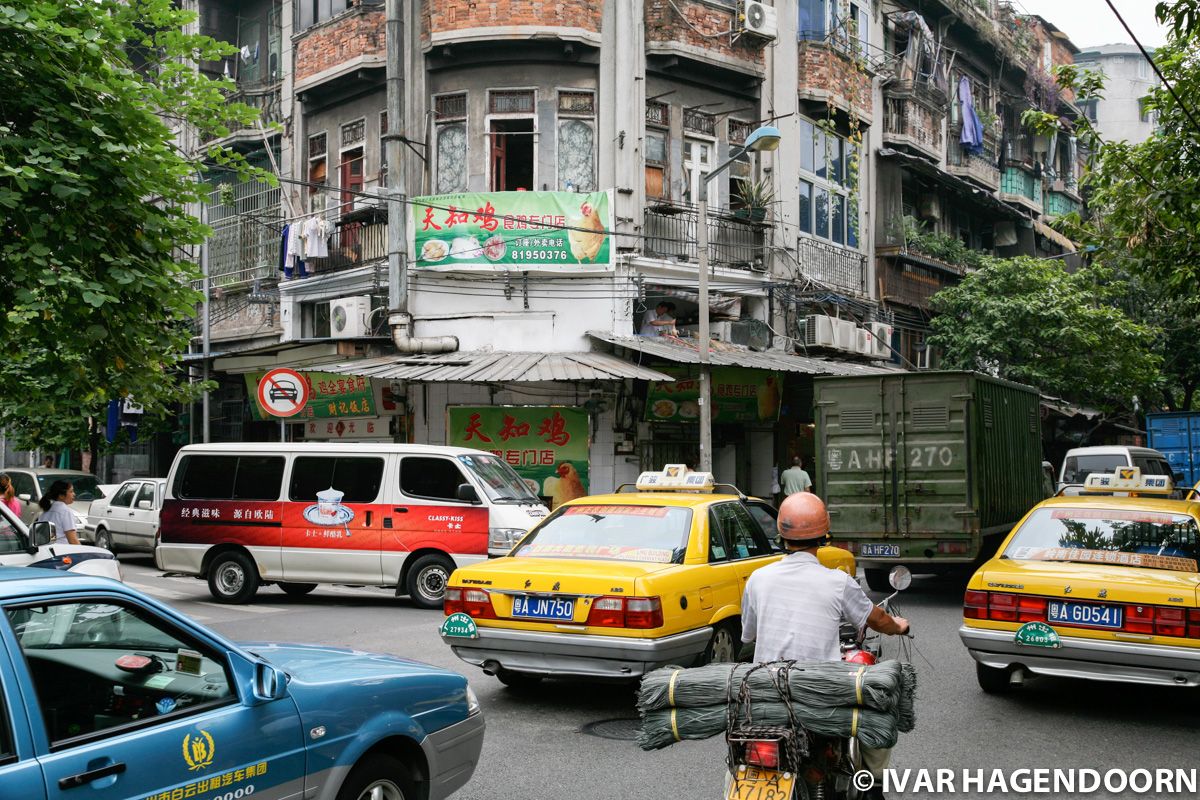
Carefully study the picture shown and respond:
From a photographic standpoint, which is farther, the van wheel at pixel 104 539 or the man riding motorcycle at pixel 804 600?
the van wheel at pixel 104 539

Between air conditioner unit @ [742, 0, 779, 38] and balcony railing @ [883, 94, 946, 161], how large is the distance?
6223 millimetres

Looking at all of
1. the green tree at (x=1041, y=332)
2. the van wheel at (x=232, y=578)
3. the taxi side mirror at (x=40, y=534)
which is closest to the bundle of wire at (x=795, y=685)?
the taxi side mirror at (x=40, y=534)

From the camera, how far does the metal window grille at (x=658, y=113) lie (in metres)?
21.8

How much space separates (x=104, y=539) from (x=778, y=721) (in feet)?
62.2

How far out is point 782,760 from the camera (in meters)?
3.73

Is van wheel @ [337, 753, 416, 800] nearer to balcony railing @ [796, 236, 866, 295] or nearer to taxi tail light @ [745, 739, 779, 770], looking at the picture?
taxi tail light @ [745, 739, 779, 770]

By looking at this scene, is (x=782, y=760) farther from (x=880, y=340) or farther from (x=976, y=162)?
(x=976, y=162)

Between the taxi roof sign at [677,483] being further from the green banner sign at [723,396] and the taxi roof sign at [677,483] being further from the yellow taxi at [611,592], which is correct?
the green banner sign at [723,396]

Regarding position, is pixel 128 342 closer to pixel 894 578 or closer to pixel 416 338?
pixel 894 578

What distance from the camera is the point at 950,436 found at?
13328 millimetres

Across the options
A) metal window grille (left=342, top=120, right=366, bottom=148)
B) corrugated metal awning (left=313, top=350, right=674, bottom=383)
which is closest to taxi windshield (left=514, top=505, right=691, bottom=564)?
corrugated metal awning (left=313, top=350, right=674, bottom=383)

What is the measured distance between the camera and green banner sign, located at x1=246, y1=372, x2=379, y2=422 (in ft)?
69.9

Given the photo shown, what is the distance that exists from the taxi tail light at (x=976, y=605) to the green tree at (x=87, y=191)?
665 cm

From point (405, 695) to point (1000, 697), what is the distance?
17.0ft
